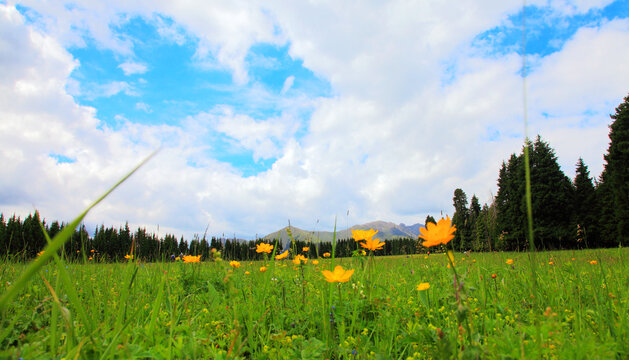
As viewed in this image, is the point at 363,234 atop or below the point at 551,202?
below

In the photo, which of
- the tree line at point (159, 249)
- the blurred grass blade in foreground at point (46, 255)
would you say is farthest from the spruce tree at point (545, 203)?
the blurred grass blade in foreground at point (46, 255)

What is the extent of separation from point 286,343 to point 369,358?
524 mm

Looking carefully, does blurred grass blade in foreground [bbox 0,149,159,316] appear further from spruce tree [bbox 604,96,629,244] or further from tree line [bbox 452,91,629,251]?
spruce tree [bbox 604,96,629,244]

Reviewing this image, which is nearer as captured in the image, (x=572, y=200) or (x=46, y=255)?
(x=46, y=255)

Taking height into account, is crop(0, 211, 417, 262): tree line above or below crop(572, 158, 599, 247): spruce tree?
below

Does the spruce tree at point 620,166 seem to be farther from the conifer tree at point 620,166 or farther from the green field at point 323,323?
the green field at point 323,323

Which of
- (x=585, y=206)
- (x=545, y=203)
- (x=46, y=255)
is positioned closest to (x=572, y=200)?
(x=585, y=206)

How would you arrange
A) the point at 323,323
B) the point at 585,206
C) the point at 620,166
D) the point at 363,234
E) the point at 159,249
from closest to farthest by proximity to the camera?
1. the point at 323,323
2. the point at 363,234
3. the point at 159,249
4. the point at 620,166
5. the point at 585,206

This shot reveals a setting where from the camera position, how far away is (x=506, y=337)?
1623 millimetres

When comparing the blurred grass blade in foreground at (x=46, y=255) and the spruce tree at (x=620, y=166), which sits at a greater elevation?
the spruce tree at (x=620, y=166)

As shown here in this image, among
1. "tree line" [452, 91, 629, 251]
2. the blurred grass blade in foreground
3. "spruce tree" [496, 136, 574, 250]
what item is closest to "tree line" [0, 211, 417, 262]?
the blurred grass blade in foreground

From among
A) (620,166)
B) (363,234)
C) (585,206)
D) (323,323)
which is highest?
(620,166)

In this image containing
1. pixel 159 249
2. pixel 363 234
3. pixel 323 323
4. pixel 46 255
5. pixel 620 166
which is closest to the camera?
pixel 46 255

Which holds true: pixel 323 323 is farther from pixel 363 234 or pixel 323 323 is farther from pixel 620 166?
pixel 620 166
